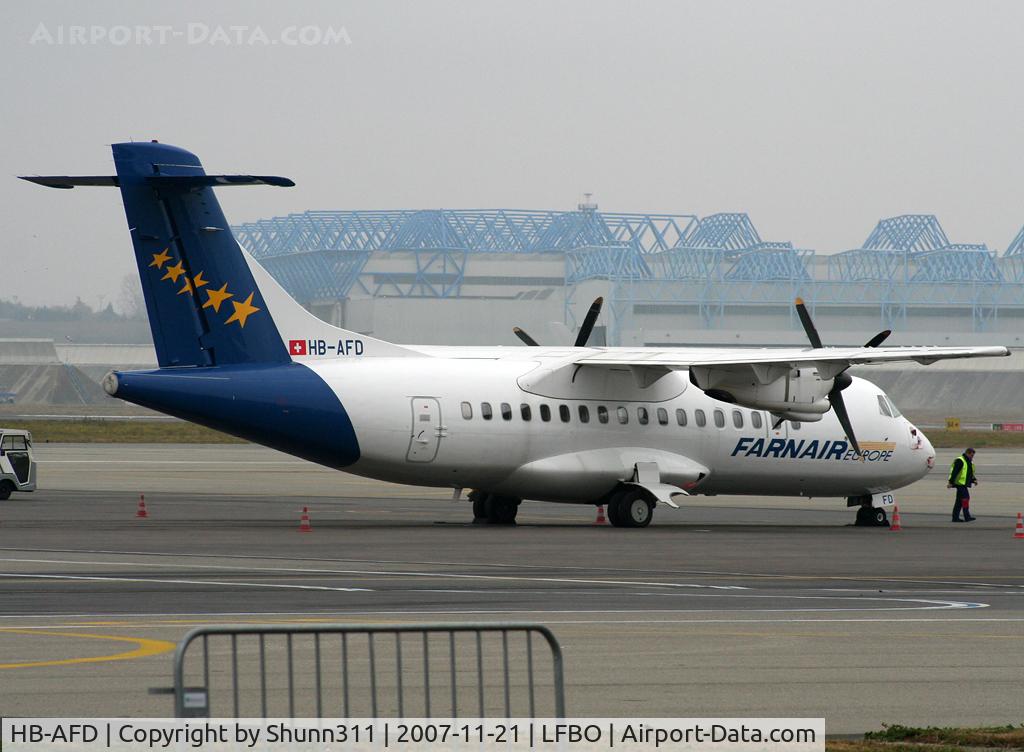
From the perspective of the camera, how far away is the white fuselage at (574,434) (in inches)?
1139

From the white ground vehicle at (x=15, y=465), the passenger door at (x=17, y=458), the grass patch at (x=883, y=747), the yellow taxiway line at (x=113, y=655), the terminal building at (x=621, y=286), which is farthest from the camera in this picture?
the terminal building at (x=621, y=286)

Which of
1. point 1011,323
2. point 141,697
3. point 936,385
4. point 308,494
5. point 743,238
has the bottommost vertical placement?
point 141,697

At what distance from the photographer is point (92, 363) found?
156 meters

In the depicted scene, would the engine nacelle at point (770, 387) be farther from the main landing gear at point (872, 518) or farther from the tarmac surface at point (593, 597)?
the main landing gear at point (872, 518)

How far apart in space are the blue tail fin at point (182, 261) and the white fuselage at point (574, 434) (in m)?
1.95

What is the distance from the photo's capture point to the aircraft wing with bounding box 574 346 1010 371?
2922 cm

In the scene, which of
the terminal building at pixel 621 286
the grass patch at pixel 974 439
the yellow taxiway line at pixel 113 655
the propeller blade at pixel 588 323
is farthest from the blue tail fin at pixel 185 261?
the terminal building at pixel 621 286

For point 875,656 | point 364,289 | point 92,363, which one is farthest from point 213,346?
point 364,289

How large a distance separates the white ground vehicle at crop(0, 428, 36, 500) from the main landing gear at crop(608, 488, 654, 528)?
54.8 ft

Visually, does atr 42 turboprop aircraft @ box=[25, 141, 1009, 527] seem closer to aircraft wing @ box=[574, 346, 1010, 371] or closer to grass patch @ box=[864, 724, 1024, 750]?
Answer: aircraft wing @ box=[574, 346, 1010, 371]

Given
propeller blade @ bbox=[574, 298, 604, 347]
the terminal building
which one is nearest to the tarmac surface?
propeller blade @ bbox=[574, 298, 604, 347]

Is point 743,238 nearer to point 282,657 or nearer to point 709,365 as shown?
point 709,365

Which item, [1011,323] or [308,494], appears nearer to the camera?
[308,494]

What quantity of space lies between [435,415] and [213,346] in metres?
4.41
